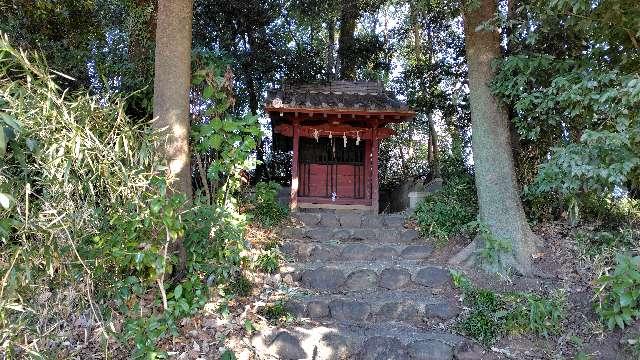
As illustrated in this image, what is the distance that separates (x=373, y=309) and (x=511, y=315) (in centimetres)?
126

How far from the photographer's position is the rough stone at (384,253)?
568 cm

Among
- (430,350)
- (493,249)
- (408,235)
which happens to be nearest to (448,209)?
(408,235)

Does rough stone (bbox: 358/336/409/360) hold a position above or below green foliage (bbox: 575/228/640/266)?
below

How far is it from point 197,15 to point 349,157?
4125mm

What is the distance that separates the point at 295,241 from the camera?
591 cm

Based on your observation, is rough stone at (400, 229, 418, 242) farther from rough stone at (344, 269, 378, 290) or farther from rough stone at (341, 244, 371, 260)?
rough stone at (344, 269, 378, 290)

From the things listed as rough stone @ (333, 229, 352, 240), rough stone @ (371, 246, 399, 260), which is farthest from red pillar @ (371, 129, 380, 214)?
rough stone @ (371, 246, 399, 260)

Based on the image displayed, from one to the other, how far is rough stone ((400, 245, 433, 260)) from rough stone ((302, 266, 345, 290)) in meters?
1.14

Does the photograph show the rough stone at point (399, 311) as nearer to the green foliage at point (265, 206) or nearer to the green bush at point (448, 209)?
the green bush at point (448, 209)

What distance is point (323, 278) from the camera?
493cm

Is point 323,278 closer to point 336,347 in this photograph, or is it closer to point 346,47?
point 336,347

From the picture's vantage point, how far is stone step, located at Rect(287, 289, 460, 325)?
4.25 m

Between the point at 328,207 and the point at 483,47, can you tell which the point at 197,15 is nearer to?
the point at 328,207

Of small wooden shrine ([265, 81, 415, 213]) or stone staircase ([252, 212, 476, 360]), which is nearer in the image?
stone staircase ([252, 212, 476, 360])
